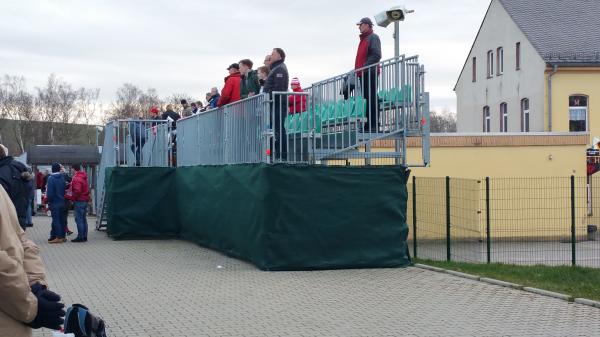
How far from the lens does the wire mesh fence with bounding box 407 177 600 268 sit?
17312mm

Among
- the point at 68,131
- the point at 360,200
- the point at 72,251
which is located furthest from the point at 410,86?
the point at 68,131

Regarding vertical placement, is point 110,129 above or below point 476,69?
below

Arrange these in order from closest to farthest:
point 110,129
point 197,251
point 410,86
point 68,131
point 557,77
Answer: point 410,86
point 197,251
point 110,129
point 557,77
point 68,131

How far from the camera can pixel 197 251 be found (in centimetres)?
1753

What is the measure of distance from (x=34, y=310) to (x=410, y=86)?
10772 mm

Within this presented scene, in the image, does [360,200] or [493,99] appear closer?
[360,200]

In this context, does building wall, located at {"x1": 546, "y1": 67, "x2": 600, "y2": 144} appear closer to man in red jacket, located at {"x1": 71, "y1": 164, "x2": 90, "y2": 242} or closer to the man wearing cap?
man in red jacket, located at {"x1": 71, "y1": 164, "x2": 90, "y2": 242}

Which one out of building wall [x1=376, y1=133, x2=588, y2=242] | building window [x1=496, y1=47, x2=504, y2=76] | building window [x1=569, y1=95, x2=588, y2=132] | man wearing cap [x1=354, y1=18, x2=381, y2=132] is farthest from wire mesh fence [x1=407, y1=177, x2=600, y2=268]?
building window [x1=496, y1=47, x2=504, y2=76]

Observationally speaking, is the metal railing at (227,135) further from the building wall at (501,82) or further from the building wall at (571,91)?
the building wall at (501,82)

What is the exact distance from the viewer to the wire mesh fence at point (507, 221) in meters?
17.3

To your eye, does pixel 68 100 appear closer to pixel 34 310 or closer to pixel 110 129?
pixel 110 129

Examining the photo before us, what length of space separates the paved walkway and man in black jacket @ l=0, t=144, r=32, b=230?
1309 mm

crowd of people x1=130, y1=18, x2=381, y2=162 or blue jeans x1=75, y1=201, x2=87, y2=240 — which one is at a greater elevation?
crowd of people x1=130, y1=18, x2=381, y2=162

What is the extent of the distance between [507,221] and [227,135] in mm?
10309
